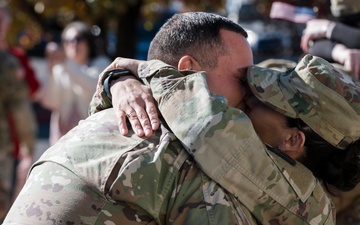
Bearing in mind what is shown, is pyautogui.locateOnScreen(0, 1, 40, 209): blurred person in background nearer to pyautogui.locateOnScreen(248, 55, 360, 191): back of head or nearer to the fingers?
the fingers

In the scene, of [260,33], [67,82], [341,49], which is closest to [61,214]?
[341,49]

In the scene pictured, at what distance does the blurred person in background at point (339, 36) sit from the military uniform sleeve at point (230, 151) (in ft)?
5.94

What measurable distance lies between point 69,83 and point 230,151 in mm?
5378

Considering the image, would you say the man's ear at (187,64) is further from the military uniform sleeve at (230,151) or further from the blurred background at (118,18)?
the blurred background at (118,18)

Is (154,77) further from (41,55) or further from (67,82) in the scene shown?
(41,55)

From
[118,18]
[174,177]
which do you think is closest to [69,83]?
[118,18]

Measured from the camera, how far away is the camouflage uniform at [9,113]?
6930 mm

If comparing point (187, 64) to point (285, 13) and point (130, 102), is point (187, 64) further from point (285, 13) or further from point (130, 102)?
point (285, 13)

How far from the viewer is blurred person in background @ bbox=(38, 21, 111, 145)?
7574 millimetres

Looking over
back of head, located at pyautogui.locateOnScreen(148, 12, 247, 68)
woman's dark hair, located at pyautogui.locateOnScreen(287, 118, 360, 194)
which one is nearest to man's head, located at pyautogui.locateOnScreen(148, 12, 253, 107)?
back of head, located at pyautogui.locateOnScreen(148, 12, 247, 68)

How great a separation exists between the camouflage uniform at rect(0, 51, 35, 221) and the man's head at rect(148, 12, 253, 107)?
440 cm

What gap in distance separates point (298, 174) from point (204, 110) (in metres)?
0.41

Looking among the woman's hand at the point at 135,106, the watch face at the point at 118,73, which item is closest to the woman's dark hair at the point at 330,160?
the woman's hand at the point at 135,106

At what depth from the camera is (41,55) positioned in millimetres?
15336
